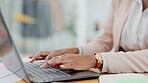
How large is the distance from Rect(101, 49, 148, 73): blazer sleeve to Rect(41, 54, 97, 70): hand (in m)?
0.07

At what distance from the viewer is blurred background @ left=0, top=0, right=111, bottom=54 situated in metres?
3.25

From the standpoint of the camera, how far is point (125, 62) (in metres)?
0.91

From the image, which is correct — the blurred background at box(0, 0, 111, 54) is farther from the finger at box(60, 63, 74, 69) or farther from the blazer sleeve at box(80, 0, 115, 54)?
the finger at box(60, 63, 74, 69)

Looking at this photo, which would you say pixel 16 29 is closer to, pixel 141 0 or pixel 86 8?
pixel 86 8

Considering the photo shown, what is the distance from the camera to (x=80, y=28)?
3.88m

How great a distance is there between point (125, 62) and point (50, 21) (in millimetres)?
2719

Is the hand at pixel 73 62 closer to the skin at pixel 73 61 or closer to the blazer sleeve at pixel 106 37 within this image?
the skin at pixel 73 61

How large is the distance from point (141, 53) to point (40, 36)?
8.66 ft

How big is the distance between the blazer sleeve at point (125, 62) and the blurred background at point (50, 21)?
239cm

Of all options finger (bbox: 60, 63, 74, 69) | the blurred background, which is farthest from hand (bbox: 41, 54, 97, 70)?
the blurred background

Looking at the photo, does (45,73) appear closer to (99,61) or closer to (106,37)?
(99,61)

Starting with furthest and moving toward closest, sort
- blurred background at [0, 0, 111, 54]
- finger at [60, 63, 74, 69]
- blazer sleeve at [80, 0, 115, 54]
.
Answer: blurred background at [0, 0, 111, 54], blazer sleeve at [80, 0, 115, 54], finger at [60, 63, 74, 69]

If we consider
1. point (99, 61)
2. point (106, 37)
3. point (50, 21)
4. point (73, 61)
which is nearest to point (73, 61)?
point (73, 61)

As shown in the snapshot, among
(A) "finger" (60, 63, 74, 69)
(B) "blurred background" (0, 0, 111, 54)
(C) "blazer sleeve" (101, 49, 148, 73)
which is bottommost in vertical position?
(B) "blurred background" (0, 0, 111, 54)
